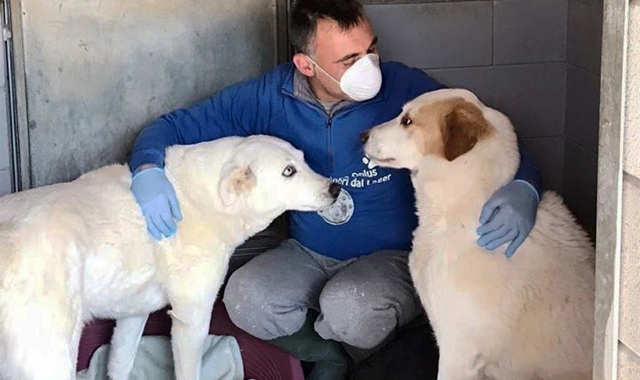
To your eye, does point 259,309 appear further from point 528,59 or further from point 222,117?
point 528,59

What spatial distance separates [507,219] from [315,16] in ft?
3.07

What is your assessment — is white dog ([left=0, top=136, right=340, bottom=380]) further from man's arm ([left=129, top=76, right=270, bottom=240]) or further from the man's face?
the man's face

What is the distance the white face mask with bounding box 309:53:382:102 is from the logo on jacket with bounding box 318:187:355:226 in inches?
13.3

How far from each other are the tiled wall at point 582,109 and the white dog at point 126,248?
1425mm

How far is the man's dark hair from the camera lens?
2.87 m

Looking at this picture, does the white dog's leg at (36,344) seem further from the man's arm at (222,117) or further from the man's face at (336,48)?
the man's face at (336,48)

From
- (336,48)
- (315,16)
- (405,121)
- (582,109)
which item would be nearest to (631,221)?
(405,121)

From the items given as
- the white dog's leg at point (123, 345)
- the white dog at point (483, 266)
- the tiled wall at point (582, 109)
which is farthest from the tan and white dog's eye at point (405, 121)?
the tiled wall at point (582, 109)

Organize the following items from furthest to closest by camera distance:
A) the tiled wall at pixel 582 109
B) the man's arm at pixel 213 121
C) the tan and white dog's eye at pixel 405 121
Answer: the tiled wall at pixel 582 109
the man's arm at pixel 213 121
the tan and white dog's eye at pixel 405 121

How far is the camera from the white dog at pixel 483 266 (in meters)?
2.37

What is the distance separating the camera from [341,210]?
120 inches

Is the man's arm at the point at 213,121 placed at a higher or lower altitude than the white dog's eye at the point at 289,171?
higher

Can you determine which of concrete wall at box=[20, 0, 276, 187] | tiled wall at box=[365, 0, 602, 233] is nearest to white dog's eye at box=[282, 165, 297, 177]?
concrete wall at box=[20, 0, 276, 187]

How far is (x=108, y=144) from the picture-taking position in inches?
141
